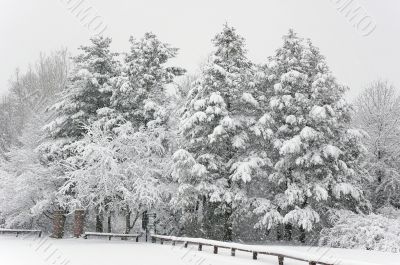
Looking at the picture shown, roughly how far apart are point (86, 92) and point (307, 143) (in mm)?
17277

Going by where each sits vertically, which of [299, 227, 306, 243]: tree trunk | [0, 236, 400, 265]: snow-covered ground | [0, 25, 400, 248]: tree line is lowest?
[0, 236, 400, 265]: snow-covered ground

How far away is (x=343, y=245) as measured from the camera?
82.4 ft

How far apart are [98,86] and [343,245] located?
67.8ft

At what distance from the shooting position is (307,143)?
27.8 m

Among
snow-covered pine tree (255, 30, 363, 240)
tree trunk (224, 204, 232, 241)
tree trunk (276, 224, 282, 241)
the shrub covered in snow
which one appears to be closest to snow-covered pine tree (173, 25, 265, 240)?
tree trunk (224, 204, 232, 241)

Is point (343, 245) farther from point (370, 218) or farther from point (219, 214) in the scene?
point (219, 214)

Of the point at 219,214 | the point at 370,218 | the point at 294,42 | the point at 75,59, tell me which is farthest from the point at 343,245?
the point at 75,59

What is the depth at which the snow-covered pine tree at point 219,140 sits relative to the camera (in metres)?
27.3

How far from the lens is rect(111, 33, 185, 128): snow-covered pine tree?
33.2m

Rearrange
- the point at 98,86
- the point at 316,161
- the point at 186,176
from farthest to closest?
the point at 98,86 → the point at 186,176 → the point at 316,161

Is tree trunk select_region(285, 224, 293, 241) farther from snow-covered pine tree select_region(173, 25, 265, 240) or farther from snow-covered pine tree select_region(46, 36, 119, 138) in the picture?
snow-covered pine tree select_region(46, 36, 119, 138)

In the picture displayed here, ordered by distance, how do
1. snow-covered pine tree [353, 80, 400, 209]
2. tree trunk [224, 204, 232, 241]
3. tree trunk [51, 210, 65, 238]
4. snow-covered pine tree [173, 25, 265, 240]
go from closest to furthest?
snow-covered pine tree [173, 25, 265, 240]
tree trunk [224, 204, 232, 241]
tree trunk [51, 210, 65, 238]
snow-covered pine tree [353, 80, 400, 209]

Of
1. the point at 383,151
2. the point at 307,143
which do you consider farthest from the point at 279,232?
the point at 383,151

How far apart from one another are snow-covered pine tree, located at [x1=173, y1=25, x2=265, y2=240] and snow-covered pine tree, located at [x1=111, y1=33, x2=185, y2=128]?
3.99 m
